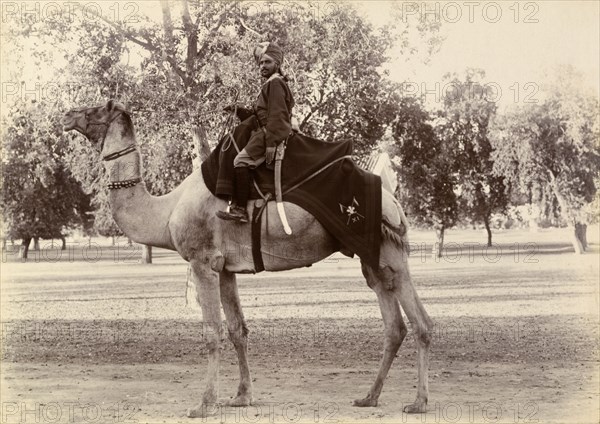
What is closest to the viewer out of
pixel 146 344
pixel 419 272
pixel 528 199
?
pixel 146 344

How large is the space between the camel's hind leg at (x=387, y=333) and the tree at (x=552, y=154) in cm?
1782

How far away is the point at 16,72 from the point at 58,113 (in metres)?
3.46

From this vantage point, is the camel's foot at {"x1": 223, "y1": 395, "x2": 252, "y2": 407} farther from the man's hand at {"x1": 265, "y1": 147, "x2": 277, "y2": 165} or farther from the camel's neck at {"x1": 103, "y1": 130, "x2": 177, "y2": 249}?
the man's hand at {"x1": 265, "y1": 147, "x2": 277, "y2": 165}

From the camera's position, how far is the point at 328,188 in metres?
9.16

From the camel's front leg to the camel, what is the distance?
0.04 feet

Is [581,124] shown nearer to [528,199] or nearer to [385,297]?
[385,297]

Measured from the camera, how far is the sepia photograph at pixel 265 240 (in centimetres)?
915

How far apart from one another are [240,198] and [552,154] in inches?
1473

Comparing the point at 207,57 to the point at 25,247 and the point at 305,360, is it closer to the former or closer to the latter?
the point at 305,360

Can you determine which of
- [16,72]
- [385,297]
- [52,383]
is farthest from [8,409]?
[16,72]

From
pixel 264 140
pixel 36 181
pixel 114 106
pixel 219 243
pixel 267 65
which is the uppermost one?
pixel 36 181

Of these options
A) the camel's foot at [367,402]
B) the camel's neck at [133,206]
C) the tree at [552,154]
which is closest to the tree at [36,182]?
the camel's neck at [133,206]

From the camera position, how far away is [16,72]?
52.4ft

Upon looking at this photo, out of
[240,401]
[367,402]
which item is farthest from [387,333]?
[240,401]
